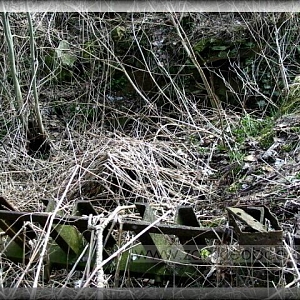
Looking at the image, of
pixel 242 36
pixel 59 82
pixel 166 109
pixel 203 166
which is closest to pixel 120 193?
pixel 203 166

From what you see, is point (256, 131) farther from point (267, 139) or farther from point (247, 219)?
point (247, 219)

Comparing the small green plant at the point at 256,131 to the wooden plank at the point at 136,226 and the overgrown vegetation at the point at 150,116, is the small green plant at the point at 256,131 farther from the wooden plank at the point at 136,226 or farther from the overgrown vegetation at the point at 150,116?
the wooden plank at the point at 136,226

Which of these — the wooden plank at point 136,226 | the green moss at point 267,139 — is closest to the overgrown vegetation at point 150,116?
the green moss at point 267,139

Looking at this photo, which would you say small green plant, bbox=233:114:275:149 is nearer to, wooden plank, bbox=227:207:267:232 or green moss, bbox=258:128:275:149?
green moss, bbox=258:128:275:149

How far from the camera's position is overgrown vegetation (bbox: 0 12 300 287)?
3.71 metres

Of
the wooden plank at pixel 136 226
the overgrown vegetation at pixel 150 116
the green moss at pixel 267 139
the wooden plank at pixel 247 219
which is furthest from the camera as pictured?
the green moss at pixel 267 139

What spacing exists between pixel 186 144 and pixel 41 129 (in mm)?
1617

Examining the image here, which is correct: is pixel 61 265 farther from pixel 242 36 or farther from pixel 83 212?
pixel 242 36

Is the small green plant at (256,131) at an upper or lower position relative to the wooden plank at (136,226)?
upper

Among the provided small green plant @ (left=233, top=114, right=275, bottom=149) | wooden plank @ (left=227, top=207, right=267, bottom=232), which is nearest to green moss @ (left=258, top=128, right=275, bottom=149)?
small green plant @ (left=233, top=114, right=275, bottom=149)

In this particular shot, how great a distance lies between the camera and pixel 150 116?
538 centimetres

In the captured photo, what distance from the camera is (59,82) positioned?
6.38 metres

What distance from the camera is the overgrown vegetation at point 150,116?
3.71 m

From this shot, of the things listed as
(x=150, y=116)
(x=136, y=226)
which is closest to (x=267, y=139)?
(x=150, y=116)
